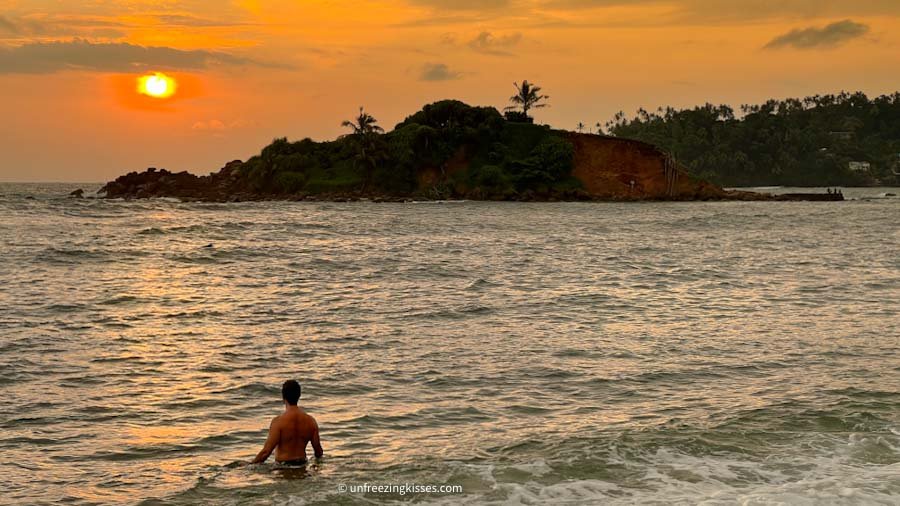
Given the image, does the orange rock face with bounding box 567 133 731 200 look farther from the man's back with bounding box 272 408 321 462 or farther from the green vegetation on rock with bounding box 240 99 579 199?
the man's back with bounding box 272 408 321 462

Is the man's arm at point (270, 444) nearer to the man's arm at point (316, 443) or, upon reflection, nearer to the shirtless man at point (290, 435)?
the shirtless man at point (290, 435)

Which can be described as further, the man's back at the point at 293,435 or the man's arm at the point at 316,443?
the man's arm at the point at 316,443

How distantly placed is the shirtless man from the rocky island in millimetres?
93895

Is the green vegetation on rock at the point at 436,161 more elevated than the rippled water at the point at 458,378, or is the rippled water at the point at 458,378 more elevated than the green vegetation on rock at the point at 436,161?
the green vegetation on rock at the point at 436,161

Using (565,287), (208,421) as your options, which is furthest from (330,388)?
(565,287)

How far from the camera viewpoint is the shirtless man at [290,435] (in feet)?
34.4

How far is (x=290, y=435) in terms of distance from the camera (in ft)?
34.5

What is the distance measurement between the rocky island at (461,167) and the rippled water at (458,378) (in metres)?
72.5

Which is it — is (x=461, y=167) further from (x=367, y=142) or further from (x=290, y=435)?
(x=290, y=435)

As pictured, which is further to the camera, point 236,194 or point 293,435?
point 236,194

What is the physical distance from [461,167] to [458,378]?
9668cm

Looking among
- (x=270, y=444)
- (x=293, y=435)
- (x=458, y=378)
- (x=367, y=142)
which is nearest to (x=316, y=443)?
(x=293, y=435)

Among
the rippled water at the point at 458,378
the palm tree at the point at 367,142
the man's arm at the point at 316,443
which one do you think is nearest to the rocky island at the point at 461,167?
the palm tree at the point at 367,142

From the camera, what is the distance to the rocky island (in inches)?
4247
